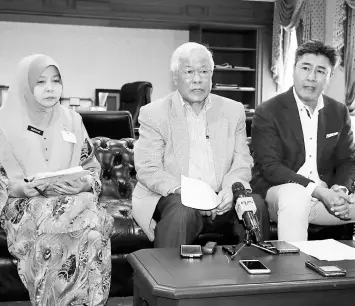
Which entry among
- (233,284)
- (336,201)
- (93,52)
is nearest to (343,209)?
(336,201)

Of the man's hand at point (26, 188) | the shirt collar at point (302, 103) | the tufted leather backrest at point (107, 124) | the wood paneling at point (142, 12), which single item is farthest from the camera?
the wood paneling at point (142, 12)

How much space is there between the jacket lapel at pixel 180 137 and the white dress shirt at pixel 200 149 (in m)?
0.04

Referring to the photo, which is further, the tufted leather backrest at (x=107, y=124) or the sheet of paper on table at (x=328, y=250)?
the tufted leather backrest at (x=107, y=124)

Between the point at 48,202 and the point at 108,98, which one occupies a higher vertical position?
the point at 108,98

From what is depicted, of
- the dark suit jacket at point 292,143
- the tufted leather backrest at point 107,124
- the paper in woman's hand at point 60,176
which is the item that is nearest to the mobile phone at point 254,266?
the paper in woman's hand at point 60,176

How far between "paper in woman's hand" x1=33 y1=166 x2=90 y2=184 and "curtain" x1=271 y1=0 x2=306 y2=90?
6052mm

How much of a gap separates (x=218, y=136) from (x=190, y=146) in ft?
0.52

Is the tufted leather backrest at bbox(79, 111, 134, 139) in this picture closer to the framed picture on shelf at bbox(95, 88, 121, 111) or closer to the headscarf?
the headscarf

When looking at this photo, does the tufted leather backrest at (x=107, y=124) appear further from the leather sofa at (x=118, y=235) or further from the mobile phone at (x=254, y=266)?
the mobile phone at (x=254, y=266)

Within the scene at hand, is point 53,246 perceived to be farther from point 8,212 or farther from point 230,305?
point 230,305

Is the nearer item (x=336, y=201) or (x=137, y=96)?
(x=336, y=201)

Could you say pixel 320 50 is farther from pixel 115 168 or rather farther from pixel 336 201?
pixel 115 168

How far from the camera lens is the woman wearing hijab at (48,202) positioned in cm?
231

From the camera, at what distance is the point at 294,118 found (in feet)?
9.55
